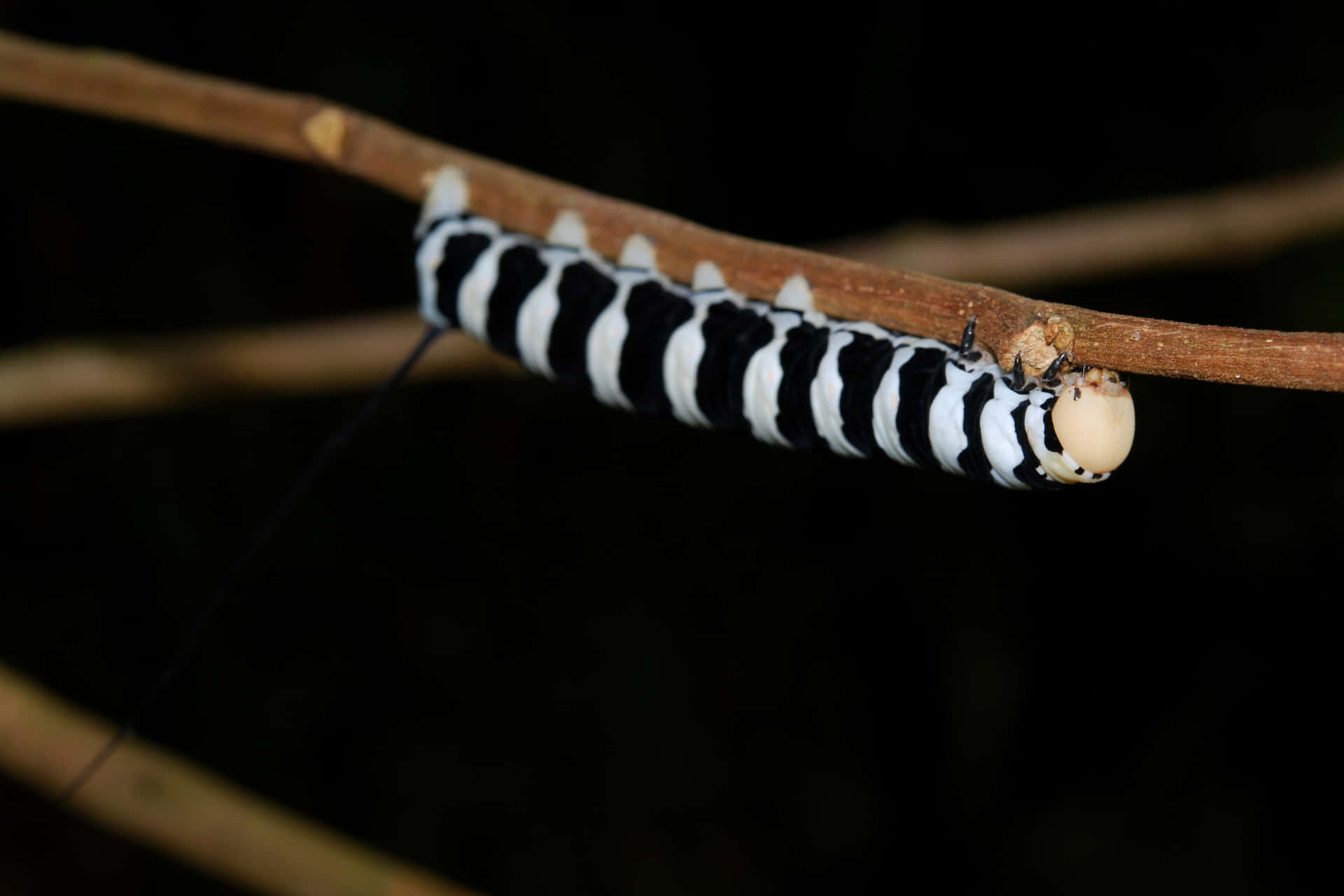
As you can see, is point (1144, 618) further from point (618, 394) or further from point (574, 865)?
point (618, 394)

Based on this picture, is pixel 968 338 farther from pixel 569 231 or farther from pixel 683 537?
pixel 683 537

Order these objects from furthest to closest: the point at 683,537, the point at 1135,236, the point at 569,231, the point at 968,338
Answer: the point at 683,537
the point at 1135,236
the point at 569,231
the point at 968,338

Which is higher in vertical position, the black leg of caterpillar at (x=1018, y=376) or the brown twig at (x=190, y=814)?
the black leg of caterpillar at (x=1018, y=376)

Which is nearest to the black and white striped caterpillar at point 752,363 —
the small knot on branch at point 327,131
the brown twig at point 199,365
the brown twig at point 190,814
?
Answer: the small knot on branch at point 327,131

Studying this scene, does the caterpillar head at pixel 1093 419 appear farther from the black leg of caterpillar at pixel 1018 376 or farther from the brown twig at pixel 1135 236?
the brown twig at pixel 1135 236

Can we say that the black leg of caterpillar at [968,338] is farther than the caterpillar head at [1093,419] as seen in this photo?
Yes

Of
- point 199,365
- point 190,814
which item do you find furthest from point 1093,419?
point 199,365

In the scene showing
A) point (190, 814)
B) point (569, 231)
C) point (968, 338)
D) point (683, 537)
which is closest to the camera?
point (968, 338)

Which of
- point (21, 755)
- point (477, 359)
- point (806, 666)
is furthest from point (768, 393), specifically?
point (806, 666)
